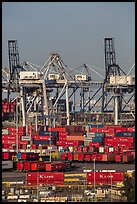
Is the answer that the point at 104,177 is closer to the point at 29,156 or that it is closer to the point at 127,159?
the point at 127,159

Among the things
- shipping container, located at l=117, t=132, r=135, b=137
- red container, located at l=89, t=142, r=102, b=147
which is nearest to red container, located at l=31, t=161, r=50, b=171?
red container, located at l=89, t=142, r=102, b=147

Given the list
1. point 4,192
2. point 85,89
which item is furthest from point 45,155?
point 85,89

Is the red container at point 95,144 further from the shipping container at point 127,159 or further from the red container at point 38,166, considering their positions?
the red container at point 38,166

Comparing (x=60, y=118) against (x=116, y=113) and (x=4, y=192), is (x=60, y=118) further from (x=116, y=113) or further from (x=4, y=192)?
(x=4, y=192)

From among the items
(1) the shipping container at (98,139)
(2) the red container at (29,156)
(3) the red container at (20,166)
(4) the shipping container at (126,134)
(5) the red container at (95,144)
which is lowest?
(3) the red container at (20,166)

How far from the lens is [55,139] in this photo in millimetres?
38562

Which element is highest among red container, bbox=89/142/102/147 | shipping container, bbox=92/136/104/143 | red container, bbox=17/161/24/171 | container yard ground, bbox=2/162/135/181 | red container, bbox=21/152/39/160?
shipping container, bbox=92/136/104/143

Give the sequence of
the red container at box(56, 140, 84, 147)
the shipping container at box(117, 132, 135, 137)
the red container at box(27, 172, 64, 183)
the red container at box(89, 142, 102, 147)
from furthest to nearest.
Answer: the shipping container at box(117, 132, 135, 137) < the red container at box(56, 140, 84, 147) < the red container at box(89, 142, 102, 147) < the red container at box(27, 172, 64, 183)

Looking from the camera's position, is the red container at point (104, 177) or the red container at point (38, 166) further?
the red container at point (38, 166)

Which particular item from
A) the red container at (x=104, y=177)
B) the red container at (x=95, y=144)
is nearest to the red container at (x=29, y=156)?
the red container at (x=95, y=144)

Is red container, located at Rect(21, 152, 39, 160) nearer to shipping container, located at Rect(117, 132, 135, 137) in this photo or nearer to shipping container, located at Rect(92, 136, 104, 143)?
shipping container, located at Rect(92, 136, 104, 143)

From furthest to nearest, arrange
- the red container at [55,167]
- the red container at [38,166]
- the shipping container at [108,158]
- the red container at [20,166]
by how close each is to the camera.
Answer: the shipping container at [108,158] < the red container at [20,166] < the red container at [38,166] < the red container at [55,167]

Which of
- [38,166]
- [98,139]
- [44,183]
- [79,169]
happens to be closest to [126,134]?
[98,139]

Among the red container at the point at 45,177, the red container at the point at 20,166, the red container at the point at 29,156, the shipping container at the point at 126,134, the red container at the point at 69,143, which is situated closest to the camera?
the red container at the point at 45,177
